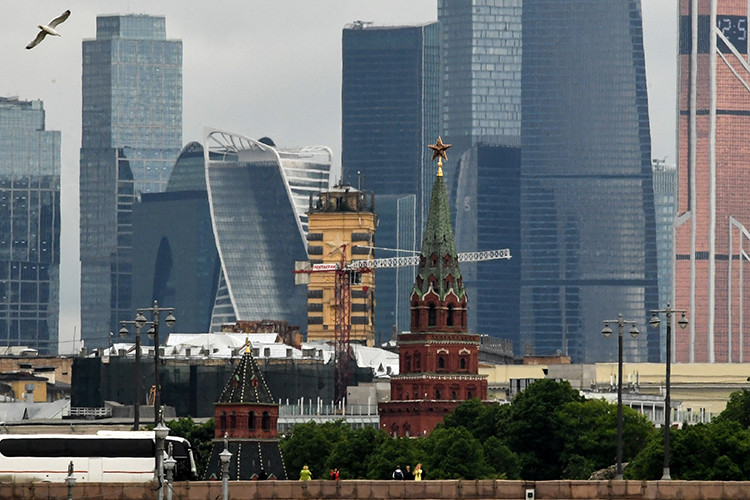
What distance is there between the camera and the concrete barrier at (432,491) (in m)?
113

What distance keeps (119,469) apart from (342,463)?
55714mm

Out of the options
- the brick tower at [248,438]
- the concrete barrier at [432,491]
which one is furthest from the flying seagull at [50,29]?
the brick tower at [248,438]

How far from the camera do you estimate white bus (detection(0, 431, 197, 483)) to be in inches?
4820

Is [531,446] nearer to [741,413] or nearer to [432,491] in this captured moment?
[741,413]

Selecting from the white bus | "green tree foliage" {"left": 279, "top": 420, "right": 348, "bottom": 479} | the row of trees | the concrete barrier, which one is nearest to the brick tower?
"green tree foliage" {"left": 279, "top": 420, "right": 348, "bottom": 479}

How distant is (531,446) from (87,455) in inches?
3009

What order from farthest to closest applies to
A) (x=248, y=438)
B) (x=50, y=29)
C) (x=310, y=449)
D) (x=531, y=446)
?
1. (x=531, y=446)
2. (x=248, y=438)
3. (x=310, y=449)
4. (x=50, y=29)

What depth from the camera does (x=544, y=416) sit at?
195375mm

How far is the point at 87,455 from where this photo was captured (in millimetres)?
123750

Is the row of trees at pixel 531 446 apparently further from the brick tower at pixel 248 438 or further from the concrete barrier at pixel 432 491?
the concrete barrier at pixel 432 491

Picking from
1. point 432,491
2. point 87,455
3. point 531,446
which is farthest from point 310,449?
point 432,491

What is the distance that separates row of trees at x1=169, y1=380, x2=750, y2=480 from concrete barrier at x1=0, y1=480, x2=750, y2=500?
1190 inches

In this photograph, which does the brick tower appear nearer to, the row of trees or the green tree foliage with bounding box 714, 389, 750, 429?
the row of trees

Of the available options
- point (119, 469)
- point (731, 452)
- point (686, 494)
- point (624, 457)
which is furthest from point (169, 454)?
point (624, 457)
